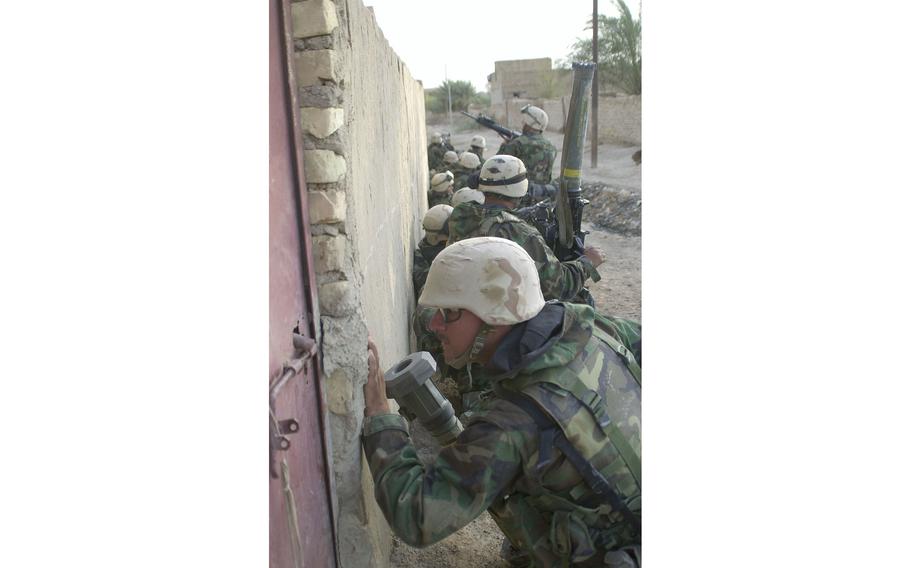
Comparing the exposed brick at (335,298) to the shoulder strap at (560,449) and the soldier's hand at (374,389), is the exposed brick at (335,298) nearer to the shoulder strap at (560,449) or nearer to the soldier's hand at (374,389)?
the soldier's hand at (374,389)

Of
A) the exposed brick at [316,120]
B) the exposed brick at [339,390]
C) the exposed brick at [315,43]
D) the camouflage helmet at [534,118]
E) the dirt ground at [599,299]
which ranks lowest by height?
the dirt ground at [599,299]

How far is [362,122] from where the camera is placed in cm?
295

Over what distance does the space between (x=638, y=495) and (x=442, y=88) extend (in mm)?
34846

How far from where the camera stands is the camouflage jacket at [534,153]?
8398 mm

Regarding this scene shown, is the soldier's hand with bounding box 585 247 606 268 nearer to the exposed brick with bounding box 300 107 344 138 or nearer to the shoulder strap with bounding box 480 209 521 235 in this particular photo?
the shoulder strap with bounding box 480 209 521 235

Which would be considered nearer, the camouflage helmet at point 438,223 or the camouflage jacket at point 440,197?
the camouflage helmet at point 438,223

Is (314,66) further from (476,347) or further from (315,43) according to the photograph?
(476,347)

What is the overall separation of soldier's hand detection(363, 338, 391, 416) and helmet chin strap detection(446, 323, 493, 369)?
0.95ft

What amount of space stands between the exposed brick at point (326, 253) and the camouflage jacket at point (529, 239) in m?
2.18

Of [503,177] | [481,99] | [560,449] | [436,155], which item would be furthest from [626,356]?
[481,99]

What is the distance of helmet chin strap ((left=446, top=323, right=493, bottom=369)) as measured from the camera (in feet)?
6.73

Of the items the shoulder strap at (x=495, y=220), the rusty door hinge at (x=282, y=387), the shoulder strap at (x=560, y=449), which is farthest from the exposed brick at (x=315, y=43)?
the shoulder strap at (x=495, y=220)

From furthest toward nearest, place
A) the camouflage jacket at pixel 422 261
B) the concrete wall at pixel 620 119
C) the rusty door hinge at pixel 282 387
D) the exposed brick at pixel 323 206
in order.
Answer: the concrete wall at pixel 620 119
the camouflage jacket at pixel 422 261
the exposed brick at pixel 323 206
the rusty door hinge at pixel 282 387

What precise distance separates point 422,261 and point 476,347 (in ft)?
13.6
